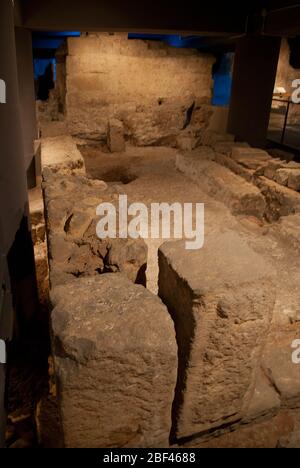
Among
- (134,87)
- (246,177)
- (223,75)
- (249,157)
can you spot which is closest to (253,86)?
(249,157)

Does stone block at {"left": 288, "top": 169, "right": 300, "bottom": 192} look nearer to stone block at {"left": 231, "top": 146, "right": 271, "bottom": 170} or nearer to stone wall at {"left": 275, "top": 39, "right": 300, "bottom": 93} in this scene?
stone block at {"left": 231, "top": 146, "right": 271, "bottom": 170}

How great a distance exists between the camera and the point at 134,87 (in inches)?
338

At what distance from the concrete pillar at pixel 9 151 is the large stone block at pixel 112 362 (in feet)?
4.86

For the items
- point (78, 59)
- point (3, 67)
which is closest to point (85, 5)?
point (78, 59)

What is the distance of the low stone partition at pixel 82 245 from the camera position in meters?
2.57

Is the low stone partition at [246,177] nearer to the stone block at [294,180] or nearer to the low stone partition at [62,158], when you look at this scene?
the stone block at [294,180]

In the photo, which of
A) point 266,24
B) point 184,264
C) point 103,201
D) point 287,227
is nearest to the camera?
point 184,264

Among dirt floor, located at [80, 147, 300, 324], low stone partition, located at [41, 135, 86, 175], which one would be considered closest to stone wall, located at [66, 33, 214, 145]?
dirt floor, located at [80, 147, 300, 324]

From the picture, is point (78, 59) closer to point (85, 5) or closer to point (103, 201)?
point (85, 5)

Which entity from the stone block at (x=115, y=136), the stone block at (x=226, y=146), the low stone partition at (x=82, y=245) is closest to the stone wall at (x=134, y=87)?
the stone block at (x=115, y=136)

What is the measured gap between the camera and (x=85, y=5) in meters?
5.68

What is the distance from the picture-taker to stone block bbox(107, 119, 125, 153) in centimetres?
848

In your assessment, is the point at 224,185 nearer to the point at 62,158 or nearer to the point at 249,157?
the point at 249,157

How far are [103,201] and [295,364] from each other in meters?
2.10
